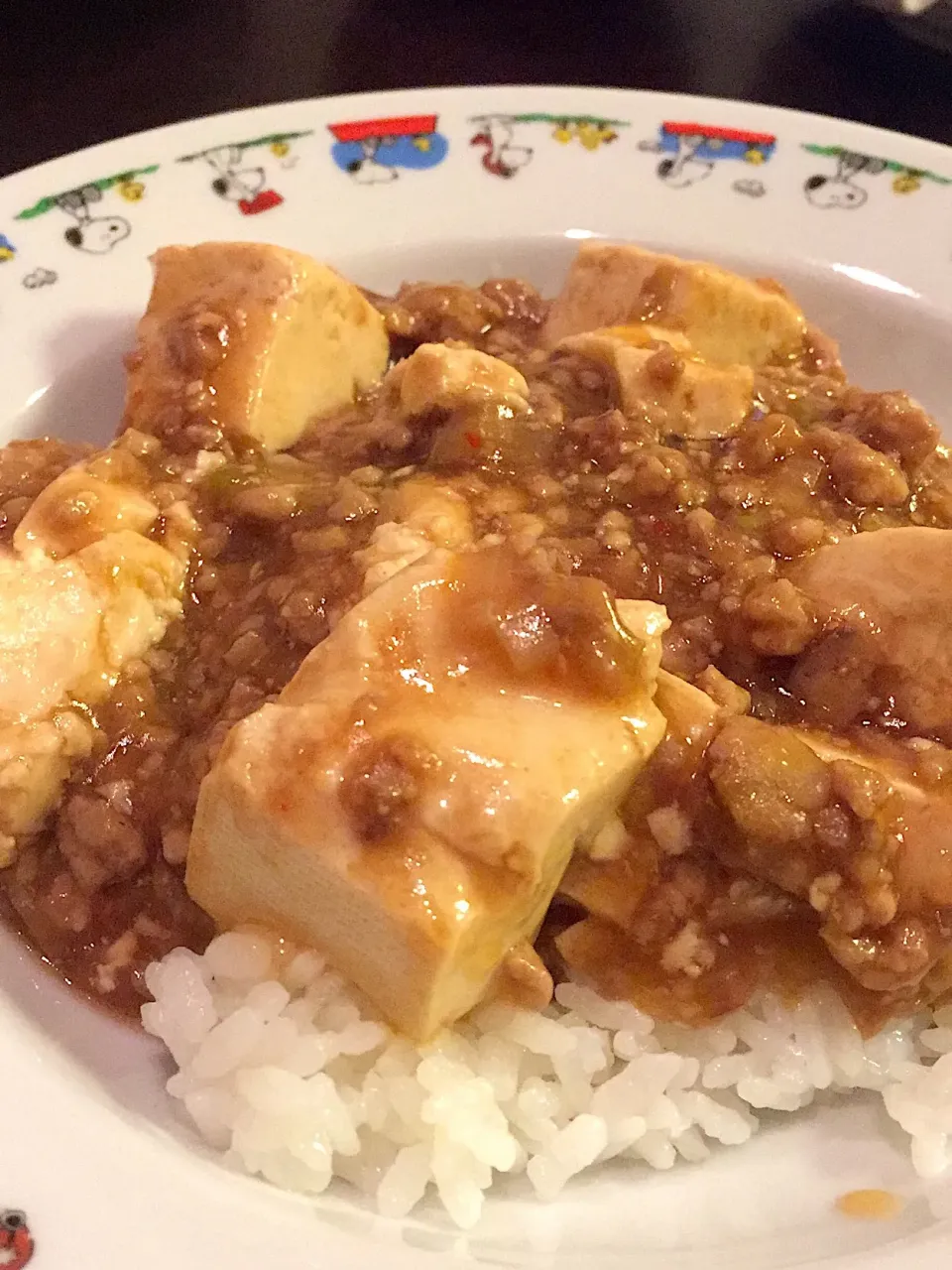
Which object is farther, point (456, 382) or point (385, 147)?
point (385, 147)

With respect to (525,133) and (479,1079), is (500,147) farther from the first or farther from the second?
(479,1079)

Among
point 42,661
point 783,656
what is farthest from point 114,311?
point 783,656

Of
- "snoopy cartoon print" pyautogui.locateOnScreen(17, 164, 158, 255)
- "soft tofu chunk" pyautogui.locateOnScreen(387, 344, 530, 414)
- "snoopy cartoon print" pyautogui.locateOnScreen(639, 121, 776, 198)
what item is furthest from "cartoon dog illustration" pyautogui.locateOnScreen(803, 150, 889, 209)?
"snoopy cartoon print" pyautogui.locateOnScreen(17, 164, 158, 255)

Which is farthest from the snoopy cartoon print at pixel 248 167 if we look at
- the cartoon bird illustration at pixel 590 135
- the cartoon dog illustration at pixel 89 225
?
the cartoon bird illustration at pixel 590 135

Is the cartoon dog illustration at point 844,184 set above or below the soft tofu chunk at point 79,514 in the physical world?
above

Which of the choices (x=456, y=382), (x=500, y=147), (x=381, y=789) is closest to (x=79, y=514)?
(x=456, y=382)

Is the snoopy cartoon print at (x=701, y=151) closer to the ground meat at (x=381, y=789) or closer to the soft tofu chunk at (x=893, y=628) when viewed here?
the soft tofu chunk at (x=893, y=628)

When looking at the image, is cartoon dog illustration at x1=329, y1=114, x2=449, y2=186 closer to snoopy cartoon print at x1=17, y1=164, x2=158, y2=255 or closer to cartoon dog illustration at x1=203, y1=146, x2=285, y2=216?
cartoon dog illustration at x1=203, y1=146, x2=285, y2=216
